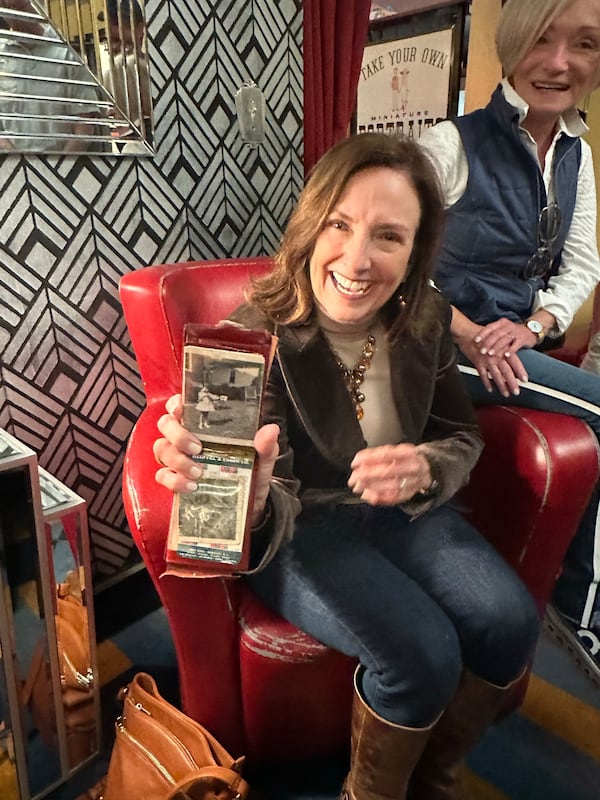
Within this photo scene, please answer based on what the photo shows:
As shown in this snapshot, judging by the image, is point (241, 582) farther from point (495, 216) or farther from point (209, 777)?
point (495, 216)

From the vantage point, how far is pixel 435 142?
1232 millimetres

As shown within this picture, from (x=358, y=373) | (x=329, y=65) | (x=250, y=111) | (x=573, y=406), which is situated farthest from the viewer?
(x=329, y=65)

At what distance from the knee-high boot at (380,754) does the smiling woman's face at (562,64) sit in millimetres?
1135

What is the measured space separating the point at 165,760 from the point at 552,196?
1.27 meters

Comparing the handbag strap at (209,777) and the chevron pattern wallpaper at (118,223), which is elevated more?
the chevron pattern wallpaper at (118,223)

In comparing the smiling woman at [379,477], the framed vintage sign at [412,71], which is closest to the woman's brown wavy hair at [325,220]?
the smiling woman at [379,477]

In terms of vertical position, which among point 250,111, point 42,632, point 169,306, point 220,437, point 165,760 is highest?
point 250,111

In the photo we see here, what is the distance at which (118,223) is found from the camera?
1398 mm

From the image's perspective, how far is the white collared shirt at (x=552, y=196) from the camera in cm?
122

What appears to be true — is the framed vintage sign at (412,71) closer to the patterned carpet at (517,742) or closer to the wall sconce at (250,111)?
the wall sconce at (250,111)

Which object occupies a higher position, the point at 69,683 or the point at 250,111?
the point at 250,111

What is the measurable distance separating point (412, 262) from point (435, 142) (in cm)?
38

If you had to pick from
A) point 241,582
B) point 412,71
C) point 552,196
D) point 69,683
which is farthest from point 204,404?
point 412,71

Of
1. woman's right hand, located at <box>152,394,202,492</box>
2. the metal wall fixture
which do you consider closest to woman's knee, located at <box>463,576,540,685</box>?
woman's right hand, located at <box>152,394,202,492</box>
